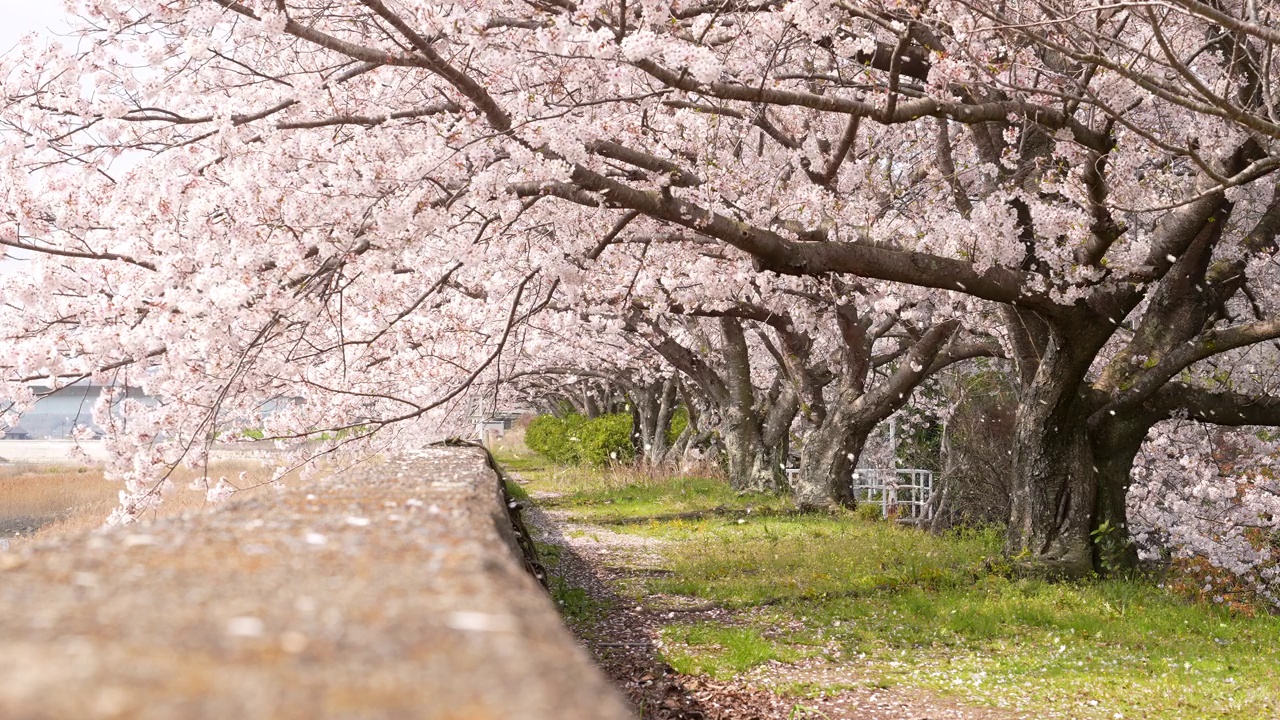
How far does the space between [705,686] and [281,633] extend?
5218 millimetres

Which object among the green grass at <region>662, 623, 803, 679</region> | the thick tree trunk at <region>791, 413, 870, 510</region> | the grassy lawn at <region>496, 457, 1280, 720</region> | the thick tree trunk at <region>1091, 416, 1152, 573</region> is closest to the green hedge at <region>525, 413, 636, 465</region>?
the thick tree trunk at <region>791, 413, 870, 510</region>

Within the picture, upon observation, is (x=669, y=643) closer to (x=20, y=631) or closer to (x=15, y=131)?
(x=15, y=131)

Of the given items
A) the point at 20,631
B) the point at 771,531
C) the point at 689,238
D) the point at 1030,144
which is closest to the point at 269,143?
the point at 689,238

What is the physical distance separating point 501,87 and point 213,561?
629 centimetres

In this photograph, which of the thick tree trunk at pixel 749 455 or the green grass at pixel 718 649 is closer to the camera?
the green grass at pixel 718 649

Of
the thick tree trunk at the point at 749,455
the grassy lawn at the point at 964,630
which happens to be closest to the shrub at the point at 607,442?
the thick tree trunk at the point at 749,455

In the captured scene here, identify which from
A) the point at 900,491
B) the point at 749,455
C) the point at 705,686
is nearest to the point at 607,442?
the point at 900,491

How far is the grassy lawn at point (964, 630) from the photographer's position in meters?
6.15

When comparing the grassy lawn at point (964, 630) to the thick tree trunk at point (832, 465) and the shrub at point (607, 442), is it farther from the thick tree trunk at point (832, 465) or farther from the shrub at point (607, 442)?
the shrub at point (607, 442)

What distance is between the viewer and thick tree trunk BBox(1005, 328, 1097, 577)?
383 inches

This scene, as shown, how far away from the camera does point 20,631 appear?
1124mm

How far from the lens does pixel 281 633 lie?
1150 mm

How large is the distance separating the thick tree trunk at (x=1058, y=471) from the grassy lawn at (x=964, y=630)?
371 mm

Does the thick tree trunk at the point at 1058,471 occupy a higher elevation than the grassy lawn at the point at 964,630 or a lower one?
higher
